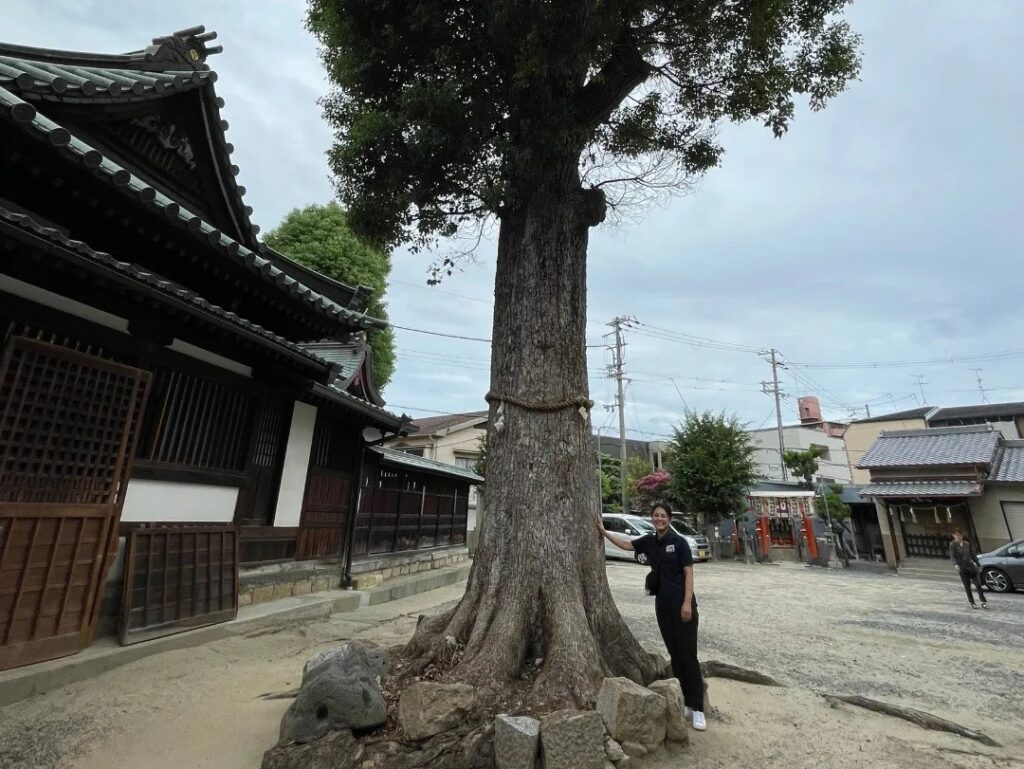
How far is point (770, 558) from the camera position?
21.8 meters

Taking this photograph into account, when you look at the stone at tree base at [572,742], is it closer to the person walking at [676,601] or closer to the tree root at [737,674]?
the person walking at [676,601]

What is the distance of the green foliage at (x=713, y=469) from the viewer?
21.2 m

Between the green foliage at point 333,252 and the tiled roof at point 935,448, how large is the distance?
2117 centimetres

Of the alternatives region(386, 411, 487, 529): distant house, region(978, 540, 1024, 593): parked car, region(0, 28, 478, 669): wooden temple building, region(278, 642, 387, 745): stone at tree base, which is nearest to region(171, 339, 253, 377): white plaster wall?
region(0, 28, 478, 669): wooden temple building

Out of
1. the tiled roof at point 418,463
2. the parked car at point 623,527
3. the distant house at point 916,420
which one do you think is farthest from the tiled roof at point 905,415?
the tiled roof at point 418,463

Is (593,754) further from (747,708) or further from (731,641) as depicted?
(731,641)

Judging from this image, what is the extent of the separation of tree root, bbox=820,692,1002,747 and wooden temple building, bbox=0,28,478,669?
6.39m

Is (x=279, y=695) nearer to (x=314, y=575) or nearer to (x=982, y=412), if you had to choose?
(x=314, y=575)

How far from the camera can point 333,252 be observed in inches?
711

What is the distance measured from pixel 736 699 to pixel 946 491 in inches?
774

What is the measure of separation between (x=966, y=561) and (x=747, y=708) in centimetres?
1059

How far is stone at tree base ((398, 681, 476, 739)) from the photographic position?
9.77 feet

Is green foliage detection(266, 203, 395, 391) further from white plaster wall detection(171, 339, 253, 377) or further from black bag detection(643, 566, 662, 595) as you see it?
black bag detection(643, 566, 662, 595)

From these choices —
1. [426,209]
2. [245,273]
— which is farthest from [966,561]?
[245,273]
